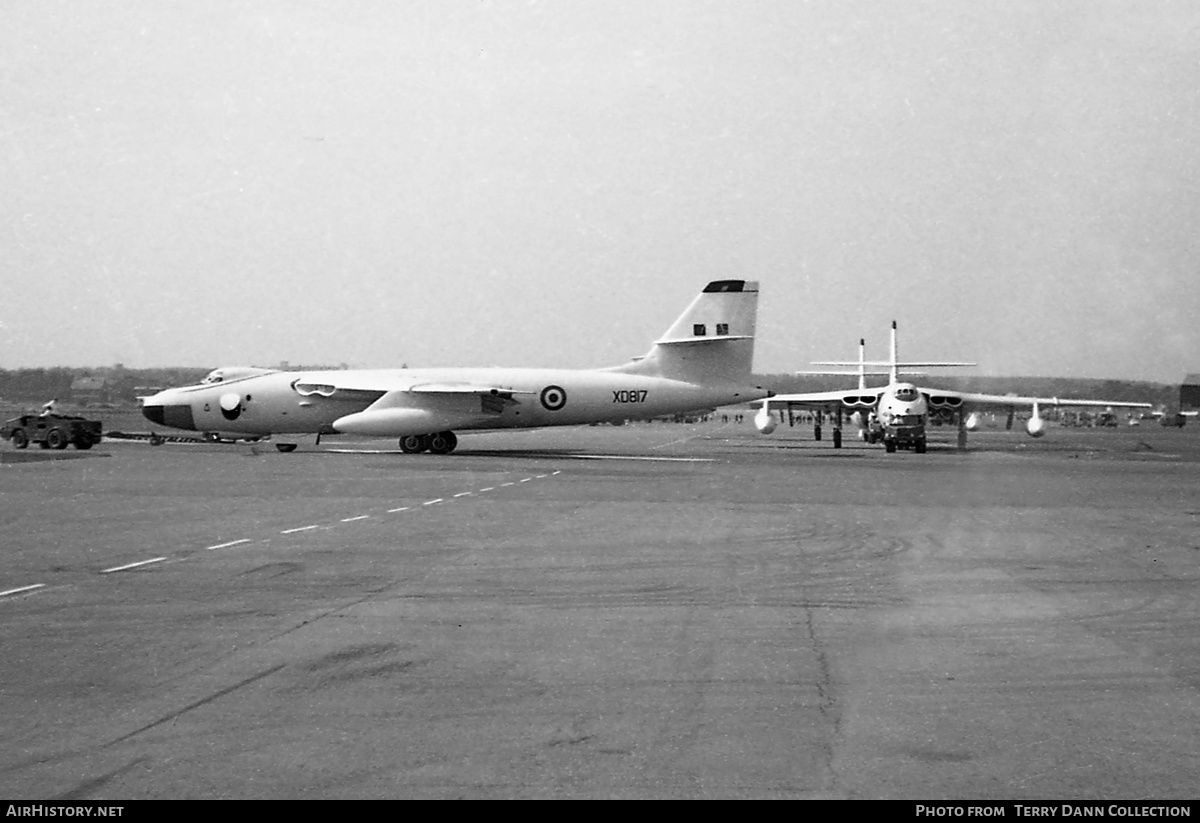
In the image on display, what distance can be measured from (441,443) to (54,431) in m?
15.7

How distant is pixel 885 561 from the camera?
14484mm

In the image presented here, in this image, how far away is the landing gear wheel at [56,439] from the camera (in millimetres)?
46422

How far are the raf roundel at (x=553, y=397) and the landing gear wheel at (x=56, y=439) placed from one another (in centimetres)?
1946

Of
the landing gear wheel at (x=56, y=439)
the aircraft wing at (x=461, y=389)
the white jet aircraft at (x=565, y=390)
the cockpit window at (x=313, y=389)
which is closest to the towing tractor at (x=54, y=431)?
the landing gear wheel at (x=56, y=439)

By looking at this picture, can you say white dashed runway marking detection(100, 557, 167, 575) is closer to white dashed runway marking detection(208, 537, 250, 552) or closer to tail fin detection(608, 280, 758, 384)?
white dashed runway marking detection(208, 537, 250, 552)

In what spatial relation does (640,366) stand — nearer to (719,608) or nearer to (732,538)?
(732,538)

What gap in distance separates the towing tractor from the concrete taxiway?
2741 centimetres

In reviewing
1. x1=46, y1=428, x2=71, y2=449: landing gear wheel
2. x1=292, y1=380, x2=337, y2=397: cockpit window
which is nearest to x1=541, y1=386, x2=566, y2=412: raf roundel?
x1=292, y1=380, x2=337, y2=397: cockpit window

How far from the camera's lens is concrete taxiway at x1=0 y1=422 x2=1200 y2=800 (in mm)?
5922

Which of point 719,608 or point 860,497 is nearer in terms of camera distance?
point 719,608

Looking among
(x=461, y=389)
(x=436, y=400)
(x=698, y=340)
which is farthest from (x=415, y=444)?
(x=698, y=340)

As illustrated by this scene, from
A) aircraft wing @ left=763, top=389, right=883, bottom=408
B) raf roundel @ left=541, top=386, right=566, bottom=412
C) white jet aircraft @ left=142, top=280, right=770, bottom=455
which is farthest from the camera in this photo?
aircraft wing @ left=763, top=389, right=883, bottom=408
